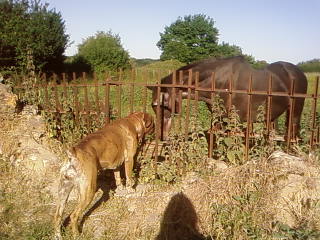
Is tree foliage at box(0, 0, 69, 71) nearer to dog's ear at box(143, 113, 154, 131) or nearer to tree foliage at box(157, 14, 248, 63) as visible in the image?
dog's ear at box(143, 113, 154, 131)

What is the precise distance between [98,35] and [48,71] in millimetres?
16682

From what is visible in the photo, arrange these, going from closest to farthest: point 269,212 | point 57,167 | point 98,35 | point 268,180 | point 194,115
A: point 269,212 < point 268,180 < point 194,115 < point 57,167 < point 98,35

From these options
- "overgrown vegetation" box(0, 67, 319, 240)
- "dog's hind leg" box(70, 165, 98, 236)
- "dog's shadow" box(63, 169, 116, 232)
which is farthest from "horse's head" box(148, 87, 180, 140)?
"dog's hind leg" box(70, 165, 98, 236)

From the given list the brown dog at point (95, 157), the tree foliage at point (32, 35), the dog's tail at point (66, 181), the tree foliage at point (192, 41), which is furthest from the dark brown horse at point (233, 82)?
the tree foliage at point (192, 41)

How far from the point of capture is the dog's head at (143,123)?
17.4ft

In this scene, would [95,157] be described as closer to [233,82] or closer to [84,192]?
[84,192]

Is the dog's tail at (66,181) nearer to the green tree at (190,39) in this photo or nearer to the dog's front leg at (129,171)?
the dog's front leg at (129,171)

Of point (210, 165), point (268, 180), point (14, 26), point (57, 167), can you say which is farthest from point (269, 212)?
point (14, 26)

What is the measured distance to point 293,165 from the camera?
438 centimetres

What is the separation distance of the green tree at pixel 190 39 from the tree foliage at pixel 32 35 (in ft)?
111

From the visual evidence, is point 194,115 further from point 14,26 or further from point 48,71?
point 48,71

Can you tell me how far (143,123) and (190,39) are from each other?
5430cm

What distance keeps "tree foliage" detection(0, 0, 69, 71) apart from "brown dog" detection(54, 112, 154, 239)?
15.2 m

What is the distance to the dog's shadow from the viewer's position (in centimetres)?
451
